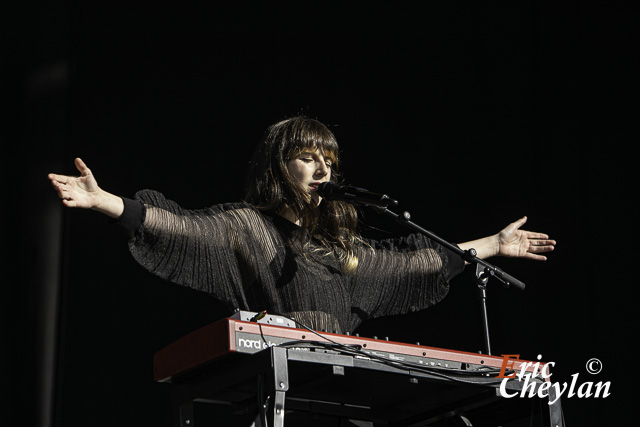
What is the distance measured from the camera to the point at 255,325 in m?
1.70

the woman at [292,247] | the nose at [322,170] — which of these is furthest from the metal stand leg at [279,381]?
the nose at [322,170]

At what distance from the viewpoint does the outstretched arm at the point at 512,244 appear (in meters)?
2.58

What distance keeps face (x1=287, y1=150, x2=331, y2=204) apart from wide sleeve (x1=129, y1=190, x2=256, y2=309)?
19 centimetres

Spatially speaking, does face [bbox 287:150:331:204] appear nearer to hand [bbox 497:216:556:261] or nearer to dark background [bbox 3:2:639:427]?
hand [bbox 497:216:556:261]

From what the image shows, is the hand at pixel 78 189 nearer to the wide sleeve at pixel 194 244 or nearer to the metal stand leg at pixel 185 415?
the wide sleeve at pixel 194 244

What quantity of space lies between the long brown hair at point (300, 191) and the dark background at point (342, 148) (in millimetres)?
725

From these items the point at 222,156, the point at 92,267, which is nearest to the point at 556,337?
the point at 222,156

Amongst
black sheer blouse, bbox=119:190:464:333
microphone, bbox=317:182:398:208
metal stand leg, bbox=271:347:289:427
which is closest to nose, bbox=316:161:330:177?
black sheer blouse, bbox=119:190:464:333

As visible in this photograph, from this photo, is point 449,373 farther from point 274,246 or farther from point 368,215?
point 368,215

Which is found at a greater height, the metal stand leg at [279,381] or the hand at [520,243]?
the hand at [520,243]

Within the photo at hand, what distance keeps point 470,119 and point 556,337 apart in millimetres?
965

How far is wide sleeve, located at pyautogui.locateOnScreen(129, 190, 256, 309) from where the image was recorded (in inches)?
77.0

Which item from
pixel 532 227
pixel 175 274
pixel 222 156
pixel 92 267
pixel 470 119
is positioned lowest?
pixel 175 274

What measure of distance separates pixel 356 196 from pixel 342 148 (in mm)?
1461
